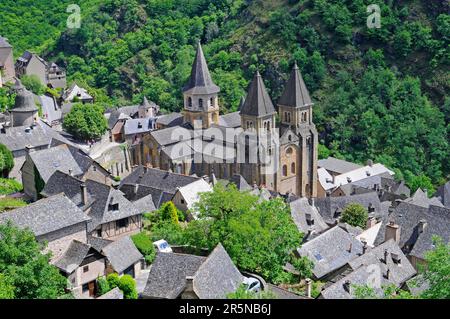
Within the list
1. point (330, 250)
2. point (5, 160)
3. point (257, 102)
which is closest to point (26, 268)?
point (330, 250)

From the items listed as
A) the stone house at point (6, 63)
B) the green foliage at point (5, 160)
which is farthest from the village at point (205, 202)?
the stone house at point (6, 63)

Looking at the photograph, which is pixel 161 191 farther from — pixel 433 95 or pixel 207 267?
pixel 433 95

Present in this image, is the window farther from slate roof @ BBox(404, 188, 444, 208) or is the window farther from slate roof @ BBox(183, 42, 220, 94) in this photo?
slate roof @ BBox(404, 188, 444, 208)

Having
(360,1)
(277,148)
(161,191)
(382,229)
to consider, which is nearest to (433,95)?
(360,1)

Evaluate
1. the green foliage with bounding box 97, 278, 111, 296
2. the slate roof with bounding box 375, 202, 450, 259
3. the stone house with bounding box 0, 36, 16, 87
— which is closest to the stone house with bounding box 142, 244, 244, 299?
the green foliage with bounding box 97, 278, 111, 296

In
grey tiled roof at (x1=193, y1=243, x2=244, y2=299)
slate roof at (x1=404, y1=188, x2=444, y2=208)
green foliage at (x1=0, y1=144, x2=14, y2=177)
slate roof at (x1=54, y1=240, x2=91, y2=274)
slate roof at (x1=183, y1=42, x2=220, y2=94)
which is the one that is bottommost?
slate roof at (x1=404, y1=188, x2=444, y2=208)
